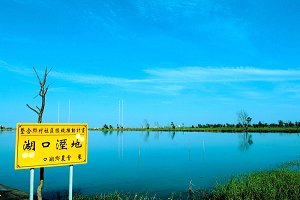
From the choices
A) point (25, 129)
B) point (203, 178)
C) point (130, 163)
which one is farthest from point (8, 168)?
point (25, 129)

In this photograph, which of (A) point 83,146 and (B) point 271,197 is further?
(B) point 271,197

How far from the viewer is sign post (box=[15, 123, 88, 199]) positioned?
386 cm

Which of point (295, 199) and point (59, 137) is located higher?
point (59, 137)

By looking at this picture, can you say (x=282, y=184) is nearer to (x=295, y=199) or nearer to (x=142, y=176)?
(x=295, y=199)

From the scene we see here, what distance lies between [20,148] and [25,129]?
0.29 meters

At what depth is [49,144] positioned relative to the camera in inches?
160

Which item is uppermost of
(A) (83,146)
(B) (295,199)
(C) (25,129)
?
(C) (25,129)

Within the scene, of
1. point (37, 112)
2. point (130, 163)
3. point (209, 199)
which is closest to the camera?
point (37, 112)

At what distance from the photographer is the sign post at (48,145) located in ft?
12.6

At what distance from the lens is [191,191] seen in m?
9.49

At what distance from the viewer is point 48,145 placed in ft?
13.3

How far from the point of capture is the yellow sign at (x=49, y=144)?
3.85 metres

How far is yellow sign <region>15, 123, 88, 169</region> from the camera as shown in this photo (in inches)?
152

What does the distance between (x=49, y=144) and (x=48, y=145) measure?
21 mm
